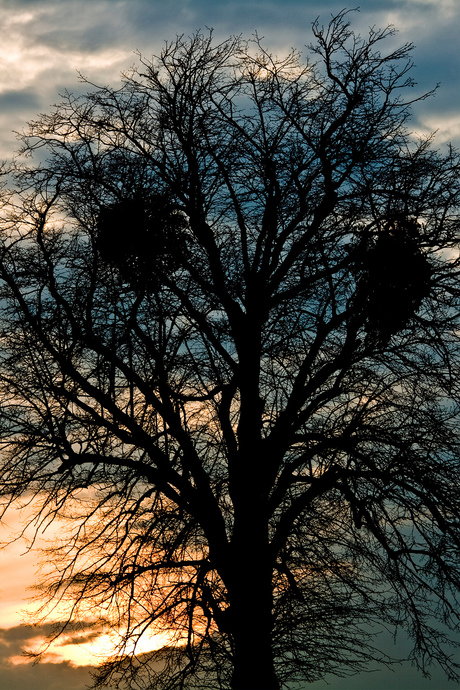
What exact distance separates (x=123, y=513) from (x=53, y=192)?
4.32 metres

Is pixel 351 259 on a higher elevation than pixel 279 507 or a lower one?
A: higher

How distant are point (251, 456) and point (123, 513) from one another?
1.79 m

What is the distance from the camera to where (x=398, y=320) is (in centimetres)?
820

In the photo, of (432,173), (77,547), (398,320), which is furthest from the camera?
(77,547)

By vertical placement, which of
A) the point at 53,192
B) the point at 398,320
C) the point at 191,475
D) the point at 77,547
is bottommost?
the point at 77,547

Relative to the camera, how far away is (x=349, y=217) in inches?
360

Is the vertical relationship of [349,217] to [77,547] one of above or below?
above

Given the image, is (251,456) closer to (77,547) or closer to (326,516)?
(326,516)

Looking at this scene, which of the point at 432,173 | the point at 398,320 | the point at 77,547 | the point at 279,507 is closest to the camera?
the point at 398,320

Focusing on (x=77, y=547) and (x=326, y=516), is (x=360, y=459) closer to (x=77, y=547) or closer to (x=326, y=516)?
(x=326, y=516)

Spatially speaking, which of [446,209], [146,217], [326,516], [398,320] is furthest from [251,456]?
[446,209]

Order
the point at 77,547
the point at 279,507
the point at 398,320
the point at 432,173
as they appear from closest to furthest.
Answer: the point at 398,320
the point at 432,173
the point at 77,547
the point at 279,507

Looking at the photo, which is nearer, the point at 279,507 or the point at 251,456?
the point at 251,456

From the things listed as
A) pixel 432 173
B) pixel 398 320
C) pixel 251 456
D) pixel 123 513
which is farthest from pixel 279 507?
pixel 432 173
